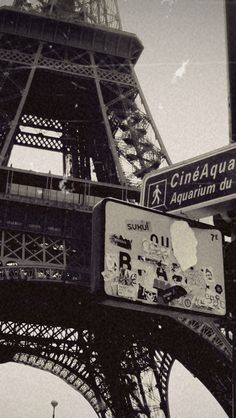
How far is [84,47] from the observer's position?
35.3 meters

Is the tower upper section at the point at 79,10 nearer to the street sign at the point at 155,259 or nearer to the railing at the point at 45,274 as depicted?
the railing at the point at 45,274

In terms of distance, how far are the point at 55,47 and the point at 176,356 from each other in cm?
1862

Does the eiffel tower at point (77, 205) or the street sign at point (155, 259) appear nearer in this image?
the street sign at point (155, 259)

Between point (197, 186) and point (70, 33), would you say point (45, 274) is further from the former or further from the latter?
point (197, 186)

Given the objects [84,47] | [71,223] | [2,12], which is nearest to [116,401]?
[71,223]

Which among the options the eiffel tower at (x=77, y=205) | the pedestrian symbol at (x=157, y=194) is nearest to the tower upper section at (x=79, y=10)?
the eiffel tower at (x=77, y=205)

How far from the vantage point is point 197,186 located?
4328 millimetres

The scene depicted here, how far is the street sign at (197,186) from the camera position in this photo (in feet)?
13.6

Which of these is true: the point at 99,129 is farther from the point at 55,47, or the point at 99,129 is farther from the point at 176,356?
the point at 176,356

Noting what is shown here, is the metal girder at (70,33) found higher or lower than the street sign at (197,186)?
higher

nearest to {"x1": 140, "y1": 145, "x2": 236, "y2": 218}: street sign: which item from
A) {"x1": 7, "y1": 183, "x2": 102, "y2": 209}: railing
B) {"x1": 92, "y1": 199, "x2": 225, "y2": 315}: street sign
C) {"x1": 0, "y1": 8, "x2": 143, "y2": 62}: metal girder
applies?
{"x1": 92, "y1": 199, "x2": 225, "y2": 315}: street sign

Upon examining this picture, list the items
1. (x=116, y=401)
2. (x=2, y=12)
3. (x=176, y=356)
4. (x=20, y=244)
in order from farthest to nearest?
(x=116, y=401) < (x=2, y=12) < (x=176, y=356) < (x=20, y=244)

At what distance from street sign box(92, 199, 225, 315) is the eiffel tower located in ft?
68.8

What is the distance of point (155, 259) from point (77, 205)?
24.1 metres
